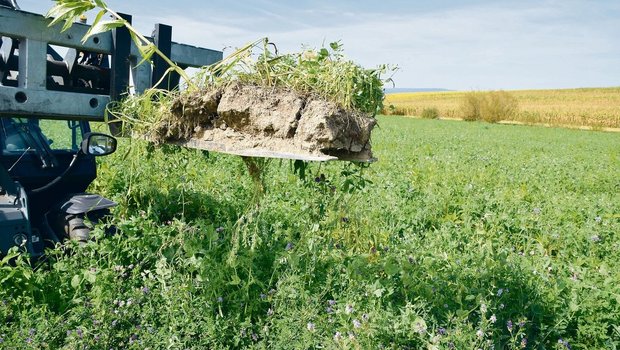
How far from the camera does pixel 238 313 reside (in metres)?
3.83

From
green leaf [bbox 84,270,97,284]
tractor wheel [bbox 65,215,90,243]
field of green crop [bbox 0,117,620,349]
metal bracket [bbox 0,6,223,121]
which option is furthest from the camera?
tractor wheel [bbox 65,215,90,243]

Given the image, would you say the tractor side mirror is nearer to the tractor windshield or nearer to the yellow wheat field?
A: the tractor windshield

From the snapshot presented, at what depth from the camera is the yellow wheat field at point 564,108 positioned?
49.3 meters

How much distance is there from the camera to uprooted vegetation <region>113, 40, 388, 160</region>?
10.5ft

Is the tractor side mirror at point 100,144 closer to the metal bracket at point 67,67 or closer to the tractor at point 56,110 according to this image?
the tractor at point 56,110

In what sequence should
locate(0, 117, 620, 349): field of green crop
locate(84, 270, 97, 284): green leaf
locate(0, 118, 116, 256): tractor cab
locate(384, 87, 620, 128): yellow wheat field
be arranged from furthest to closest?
locate(384, 87, 620, 128): yellow wheat field → locate(0, 118, 116, 256): tractor cab → locate(84, 270, 97, 284): green leaf → locate(0, 117, 620, 349): field of green crop

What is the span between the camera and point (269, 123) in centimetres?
335

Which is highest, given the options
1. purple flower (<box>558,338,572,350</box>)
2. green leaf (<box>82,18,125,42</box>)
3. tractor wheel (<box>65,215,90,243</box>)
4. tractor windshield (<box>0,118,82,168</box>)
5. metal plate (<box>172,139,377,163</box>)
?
green leaf (<box>82,18,125,42</box>)

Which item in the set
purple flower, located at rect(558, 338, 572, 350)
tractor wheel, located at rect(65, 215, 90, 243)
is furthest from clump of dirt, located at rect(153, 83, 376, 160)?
Result: purple flower, located at rect(558, 338, 572, 350)

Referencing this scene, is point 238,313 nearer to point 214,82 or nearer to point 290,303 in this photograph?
point 290,303

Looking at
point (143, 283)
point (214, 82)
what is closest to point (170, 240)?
point (143, 283)

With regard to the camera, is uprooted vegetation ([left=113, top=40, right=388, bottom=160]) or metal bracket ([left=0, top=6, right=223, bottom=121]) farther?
metal bracket ([left=0, top=6, right=223, bottom=121])

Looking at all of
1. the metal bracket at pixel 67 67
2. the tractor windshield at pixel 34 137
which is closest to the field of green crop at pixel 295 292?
the metal bracket at pixel 67 67

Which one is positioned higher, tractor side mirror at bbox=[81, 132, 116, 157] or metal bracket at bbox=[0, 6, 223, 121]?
metal bracket at bbox=[0, 6, 223, 121]
